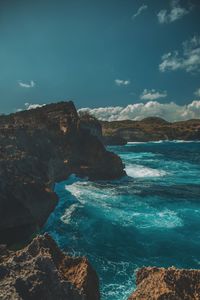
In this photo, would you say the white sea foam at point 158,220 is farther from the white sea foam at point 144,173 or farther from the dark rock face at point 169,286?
the white sea foam at point 144,173

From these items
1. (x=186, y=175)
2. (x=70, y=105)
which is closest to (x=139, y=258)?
(x=186, y=175)

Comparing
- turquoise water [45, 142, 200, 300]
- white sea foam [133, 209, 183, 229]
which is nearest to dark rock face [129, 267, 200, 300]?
turquoise water [45, 142, 200, 300]

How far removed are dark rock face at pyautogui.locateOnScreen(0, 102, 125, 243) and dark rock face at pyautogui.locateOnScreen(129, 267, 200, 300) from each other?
22.1m

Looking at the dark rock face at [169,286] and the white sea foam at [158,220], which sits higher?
the dark rock face at [169,286]

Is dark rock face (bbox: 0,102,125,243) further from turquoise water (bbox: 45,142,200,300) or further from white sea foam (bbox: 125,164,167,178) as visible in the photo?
white sea foam (bbox: 125,164,167,178)

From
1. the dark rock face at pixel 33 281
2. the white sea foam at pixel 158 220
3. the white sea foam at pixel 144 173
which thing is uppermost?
the dark rock face at pixel 33 281

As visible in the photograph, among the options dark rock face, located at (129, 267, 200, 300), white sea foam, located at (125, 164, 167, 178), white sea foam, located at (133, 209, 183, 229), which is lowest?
white sea foam, located at (133, 209, 183, 229)

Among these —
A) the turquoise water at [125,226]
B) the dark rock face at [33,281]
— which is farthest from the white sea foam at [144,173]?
the dark rock face at [33,281]

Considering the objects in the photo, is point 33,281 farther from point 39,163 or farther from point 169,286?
point 39,163

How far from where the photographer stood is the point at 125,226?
3584cm

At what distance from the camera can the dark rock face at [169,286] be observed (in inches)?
386

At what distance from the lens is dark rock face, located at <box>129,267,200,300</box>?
980cm

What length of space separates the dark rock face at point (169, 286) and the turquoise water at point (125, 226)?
11766 mm

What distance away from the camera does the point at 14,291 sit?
916cm
